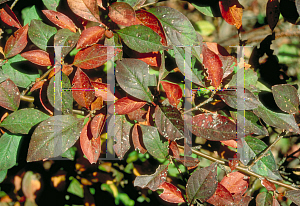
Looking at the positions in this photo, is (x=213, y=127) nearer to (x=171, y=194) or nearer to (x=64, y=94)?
(x=171, y=194)

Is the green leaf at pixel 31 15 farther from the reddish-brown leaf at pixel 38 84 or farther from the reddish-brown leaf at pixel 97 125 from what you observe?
the reddish-brown leaf at pixel 97 125

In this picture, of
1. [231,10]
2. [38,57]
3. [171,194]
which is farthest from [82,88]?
[231,10]

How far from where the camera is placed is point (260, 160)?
78cm

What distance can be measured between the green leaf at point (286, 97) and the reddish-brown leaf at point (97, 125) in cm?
53

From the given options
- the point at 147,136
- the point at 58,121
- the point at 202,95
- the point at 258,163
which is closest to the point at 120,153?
the point at 147,136

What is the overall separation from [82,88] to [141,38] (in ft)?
0.69

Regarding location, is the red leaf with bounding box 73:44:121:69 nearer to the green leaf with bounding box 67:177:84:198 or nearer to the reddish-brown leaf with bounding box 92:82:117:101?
the reddish-brown leaf with bounding box 92:82:117:101

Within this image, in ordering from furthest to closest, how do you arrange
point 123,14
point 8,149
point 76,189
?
point 76,189 → point 8,149 → point 123,14

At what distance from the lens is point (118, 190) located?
3.38 ft

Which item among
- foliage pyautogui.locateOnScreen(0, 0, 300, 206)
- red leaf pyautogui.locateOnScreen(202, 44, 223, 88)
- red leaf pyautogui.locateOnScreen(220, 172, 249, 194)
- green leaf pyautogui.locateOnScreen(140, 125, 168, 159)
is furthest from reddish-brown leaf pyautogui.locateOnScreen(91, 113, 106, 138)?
red leaf pyautogui.locateOnScreen(220, 172, 249, 194)

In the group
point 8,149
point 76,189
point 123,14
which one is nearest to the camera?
point 123,14

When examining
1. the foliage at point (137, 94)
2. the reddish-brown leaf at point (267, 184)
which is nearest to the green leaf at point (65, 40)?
the foliage at point (137, 94)

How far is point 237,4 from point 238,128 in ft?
1.31

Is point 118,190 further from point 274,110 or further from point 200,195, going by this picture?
point 274,110
